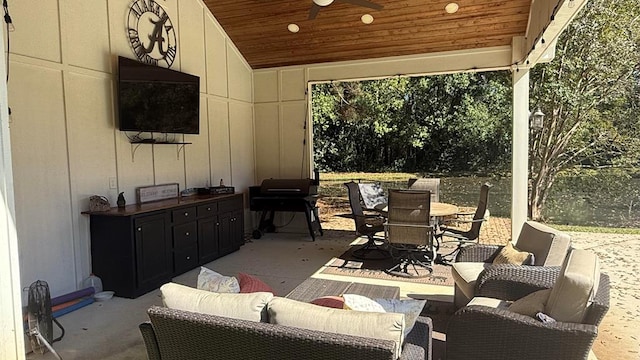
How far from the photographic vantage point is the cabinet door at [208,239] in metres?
5.23

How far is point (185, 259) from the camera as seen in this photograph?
16.2 feet

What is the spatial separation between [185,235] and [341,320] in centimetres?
370

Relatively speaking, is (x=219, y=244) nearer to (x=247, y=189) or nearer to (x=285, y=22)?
(x=247, y=189)

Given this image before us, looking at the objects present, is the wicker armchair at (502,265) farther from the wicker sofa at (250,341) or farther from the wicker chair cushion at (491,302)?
the wicker sofa at (250,341)

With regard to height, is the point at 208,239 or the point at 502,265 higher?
the point at 502,265

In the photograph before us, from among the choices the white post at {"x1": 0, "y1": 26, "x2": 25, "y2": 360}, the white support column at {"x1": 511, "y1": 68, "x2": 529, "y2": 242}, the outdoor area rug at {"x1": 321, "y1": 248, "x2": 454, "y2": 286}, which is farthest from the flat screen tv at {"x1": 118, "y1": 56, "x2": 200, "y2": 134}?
the white support column at {"x1": 511, "y1": 68, "x2": 529, "y2": 242}

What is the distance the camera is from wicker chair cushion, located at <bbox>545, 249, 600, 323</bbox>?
76.5 inches

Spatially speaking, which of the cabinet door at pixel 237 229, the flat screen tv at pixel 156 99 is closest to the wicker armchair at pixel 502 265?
the cabinet door at pixel 237 229

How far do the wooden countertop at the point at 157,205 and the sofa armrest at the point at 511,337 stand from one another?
3272 millimetres

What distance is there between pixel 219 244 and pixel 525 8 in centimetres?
504

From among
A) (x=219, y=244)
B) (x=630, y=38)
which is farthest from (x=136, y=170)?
(x=630, y=38)

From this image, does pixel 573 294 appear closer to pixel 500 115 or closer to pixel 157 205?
pixel 157 205

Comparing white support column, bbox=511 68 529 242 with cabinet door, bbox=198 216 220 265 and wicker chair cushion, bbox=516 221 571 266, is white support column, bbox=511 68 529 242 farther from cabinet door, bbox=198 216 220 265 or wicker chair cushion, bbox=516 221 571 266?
cabinet door, bbox=198 216 220 265

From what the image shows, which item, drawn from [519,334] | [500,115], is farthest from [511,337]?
[500,115]
